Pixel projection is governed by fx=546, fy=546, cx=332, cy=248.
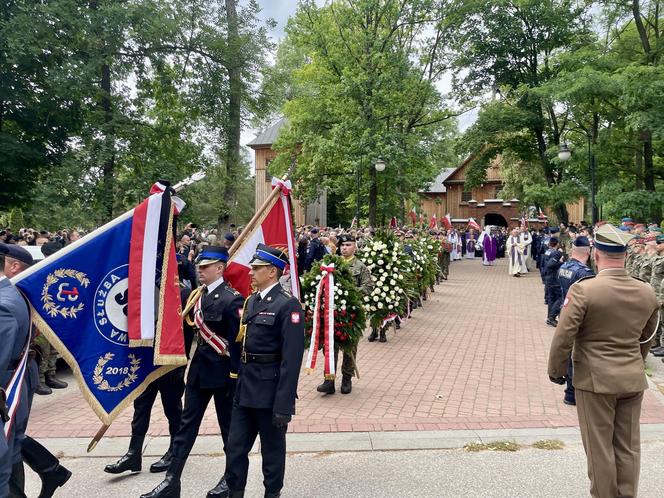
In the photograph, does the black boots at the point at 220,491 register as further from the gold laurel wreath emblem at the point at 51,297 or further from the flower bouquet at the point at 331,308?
the flower bouquet at the point at 331,308

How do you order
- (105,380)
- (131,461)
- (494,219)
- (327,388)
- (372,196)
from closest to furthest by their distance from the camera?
(105,380)
(131,461)
(327,388)
(372,196)
(494,219)

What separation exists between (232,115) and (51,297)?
49.2ft

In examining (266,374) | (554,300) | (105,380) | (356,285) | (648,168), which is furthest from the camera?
(648,168)

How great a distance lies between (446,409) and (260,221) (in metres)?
3.31

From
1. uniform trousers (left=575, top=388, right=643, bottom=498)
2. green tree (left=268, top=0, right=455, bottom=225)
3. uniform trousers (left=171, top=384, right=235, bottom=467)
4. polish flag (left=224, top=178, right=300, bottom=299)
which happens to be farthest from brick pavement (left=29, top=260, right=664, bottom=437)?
green tree (left=268, top=0, right=455, bottom=225)

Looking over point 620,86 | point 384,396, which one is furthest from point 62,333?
point 620,86

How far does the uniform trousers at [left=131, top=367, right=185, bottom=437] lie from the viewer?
4.96 meters

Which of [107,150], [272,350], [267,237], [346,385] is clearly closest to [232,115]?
[107,150]

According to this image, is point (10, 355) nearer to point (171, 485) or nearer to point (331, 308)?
point (171, 485)

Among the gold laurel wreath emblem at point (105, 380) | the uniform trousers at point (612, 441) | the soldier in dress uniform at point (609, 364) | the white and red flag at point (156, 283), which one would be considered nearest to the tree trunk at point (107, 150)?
the white and red flag at point (156, 283)

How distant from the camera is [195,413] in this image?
4516 millimetres

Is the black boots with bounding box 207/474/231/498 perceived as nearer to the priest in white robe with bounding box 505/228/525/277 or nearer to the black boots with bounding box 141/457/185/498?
the black boots with bounding box 141/457/185/498

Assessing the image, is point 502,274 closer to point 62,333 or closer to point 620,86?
point 620,86

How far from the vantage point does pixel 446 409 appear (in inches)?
263
